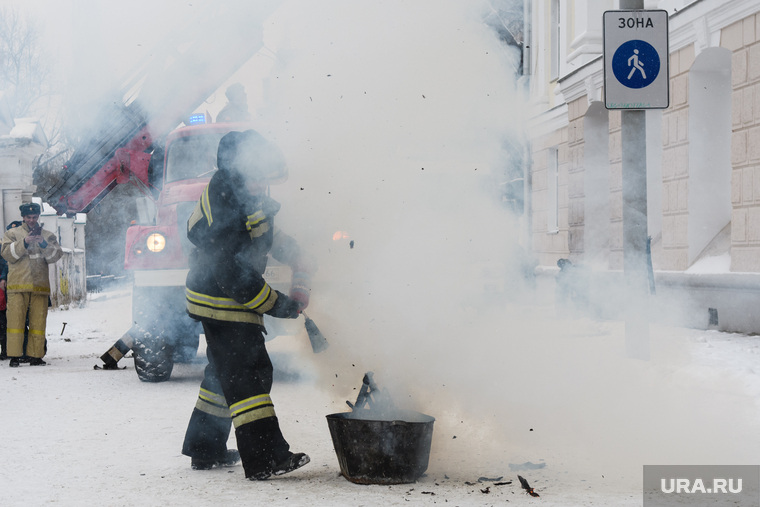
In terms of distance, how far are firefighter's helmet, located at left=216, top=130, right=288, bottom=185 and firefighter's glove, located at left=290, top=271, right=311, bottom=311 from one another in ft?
1.74

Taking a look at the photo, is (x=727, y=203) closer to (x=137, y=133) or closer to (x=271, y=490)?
(x=137, y=133)

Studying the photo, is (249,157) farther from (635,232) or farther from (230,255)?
(635,232)

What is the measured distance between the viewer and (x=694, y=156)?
33.1 ft

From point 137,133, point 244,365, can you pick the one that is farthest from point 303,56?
point 137,133

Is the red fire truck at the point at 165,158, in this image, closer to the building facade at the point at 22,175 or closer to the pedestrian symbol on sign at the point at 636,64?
the pedestrian symbol on sign at the point at 636,64

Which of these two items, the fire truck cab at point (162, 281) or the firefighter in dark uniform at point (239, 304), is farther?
the fire truck cab at point (162, 281)

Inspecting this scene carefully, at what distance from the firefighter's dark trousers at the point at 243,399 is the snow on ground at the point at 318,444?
0.14 m

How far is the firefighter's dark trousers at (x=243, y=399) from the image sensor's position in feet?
13.3

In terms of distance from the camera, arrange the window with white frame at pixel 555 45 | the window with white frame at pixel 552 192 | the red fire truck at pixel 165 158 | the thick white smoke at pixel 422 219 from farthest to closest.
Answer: the window with white frame at pixel 555 45, the window with white frame at pixel 552 192, the red fire truck at pixel 165 158, the thick white smoke at pixel 422 219

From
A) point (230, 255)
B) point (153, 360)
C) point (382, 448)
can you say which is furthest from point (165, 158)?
point (382, 448)

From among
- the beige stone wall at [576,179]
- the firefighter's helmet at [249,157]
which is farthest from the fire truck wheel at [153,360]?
the beige stone wall at [576,179]

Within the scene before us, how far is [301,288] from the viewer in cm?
433

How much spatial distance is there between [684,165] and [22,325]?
783 centimetres

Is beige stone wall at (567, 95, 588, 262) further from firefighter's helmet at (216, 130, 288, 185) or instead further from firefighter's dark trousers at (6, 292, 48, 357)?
firefighter's helmet at (216, 130, 288, 185)
